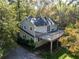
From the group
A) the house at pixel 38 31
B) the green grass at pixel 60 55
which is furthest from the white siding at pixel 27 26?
the green grass at pixel 60 55

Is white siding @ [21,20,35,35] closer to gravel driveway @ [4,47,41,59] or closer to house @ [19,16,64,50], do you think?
house @ [19,16,64,50]

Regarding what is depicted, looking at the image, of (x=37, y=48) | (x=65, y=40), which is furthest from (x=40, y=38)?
(x=65, y=40)

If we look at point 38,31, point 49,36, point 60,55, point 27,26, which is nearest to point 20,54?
point 38,31

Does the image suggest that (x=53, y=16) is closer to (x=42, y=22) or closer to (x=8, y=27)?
(x=42, y=22)

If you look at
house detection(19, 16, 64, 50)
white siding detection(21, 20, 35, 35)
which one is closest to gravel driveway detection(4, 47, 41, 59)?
house detection(19, 16, 64, 50)

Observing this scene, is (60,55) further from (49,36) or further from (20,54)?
(20,54)
